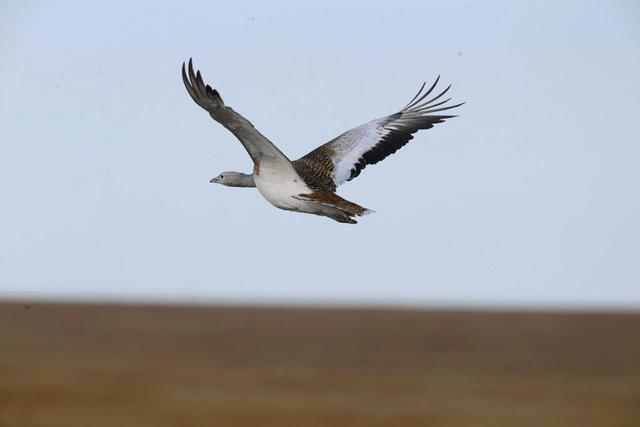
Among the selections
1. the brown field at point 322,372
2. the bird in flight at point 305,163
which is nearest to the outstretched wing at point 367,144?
the bird in flight at point 305,163

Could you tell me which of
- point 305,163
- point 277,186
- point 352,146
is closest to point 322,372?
point 277,186

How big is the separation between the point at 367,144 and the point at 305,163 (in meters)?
0.29

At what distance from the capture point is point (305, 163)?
2920 mm

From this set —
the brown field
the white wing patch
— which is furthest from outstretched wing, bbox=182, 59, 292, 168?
the brown field

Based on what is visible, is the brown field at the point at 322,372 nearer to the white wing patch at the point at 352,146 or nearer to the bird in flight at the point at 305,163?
the bird in flight at the point at 305,163

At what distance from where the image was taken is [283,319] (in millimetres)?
2246

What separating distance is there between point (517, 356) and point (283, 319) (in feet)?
1.71

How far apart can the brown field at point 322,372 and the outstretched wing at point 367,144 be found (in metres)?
0.77

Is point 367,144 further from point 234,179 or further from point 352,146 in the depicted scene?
point 234,179

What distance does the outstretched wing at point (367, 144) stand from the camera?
295 cm

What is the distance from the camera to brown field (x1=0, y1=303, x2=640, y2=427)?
5.95ft

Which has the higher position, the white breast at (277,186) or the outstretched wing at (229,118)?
the outstretched wing at (229,118)

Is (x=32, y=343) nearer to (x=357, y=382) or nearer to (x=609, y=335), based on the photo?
(x=357, y=382)

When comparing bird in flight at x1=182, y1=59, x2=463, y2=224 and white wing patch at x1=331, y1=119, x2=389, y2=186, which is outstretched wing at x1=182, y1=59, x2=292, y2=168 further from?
white wing patch at x1=331, y1=119, x2=389, y2=186
